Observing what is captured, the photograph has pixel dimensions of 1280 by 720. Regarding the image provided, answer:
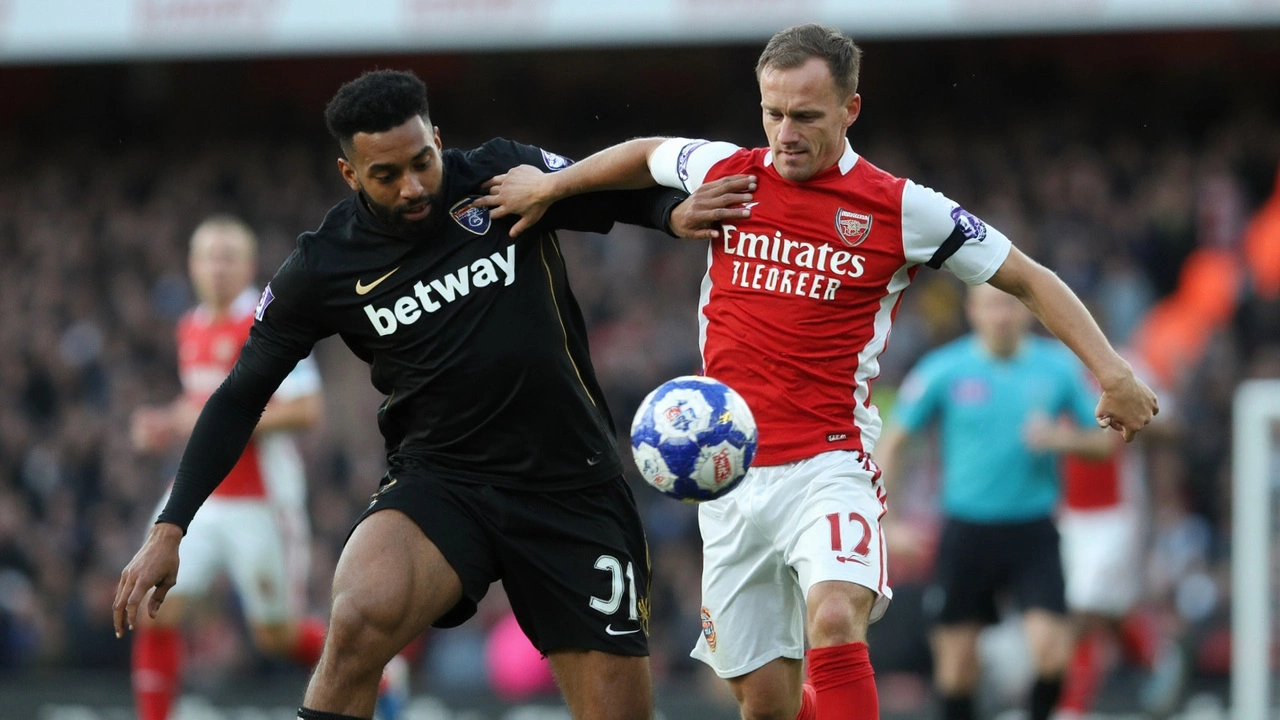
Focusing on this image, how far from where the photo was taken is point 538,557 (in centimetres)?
478

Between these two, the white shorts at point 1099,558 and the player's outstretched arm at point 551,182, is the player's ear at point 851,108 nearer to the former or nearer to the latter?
the player's outstretched arm at point 551,182

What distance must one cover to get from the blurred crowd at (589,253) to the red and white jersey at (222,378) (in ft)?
10.1

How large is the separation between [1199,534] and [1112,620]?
1.79 metres

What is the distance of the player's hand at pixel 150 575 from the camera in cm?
452

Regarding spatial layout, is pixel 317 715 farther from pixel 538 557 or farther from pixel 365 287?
pixel 365 287

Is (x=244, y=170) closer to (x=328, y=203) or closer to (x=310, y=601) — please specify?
(x=328, y=203)

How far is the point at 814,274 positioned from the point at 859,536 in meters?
0.77

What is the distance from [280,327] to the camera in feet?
15.7

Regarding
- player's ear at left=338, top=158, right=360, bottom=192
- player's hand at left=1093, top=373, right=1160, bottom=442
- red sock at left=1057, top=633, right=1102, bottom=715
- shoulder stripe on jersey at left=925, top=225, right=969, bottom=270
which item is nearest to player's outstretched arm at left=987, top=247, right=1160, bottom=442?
player's hand at left=1093, top=373, right=1160, bottom=442

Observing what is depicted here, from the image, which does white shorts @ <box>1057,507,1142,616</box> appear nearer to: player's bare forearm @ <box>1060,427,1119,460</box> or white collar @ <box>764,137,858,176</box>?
player's bare forearm @ <box>1060,427,1119,460</box>

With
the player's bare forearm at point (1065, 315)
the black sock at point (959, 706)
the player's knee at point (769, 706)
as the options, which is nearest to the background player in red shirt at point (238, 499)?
the black sock at point (959, 706)

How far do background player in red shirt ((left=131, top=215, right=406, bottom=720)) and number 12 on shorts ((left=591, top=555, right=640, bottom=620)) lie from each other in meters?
3.22

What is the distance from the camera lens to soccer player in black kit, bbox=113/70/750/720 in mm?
4703

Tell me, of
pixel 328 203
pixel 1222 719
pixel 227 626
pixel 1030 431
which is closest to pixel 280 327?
pixel 1030 431
